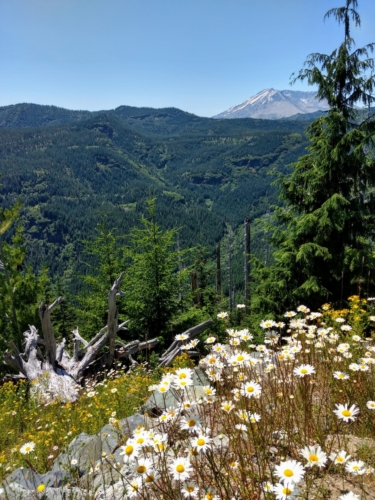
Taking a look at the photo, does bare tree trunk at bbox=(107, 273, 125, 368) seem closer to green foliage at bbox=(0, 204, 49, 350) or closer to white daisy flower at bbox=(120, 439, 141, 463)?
green foliage at bbox=(0, 204, 49, 350)

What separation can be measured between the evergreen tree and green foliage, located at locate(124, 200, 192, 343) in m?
3.08

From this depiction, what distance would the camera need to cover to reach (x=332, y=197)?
8930mm

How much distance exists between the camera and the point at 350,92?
962 centimetres

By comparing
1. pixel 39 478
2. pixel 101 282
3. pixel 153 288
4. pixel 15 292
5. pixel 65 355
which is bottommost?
pixel 65 355

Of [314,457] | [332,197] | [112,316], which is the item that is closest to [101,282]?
[112,316]

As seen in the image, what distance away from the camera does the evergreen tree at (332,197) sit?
8.97m

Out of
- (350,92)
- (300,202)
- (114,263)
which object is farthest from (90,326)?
(350,92)

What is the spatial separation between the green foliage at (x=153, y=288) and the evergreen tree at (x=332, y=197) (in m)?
3.08

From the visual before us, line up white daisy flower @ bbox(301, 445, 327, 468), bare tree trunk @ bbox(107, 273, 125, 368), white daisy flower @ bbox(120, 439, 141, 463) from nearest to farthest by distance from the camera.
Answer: white daisy flower @ bbox(301, 445, 327, 468), white daisy flower @ bbox(120, 439, 141, 463), bare tree trunk @ bbox(107, 273, 125, 368)

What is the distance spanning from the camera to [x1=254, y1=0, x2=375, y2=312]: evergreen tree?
897 centimetres

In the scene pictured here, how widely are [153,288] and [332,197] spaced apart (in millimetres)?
5799

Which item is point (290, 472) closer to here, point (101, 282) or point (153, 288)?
point (153, 288)

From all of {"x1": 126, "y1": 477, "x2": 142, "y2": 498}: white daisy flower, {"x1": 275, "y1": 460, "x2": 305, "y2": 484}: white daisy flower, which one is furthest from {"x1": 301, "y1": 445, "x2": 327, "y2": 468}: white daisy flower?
{"x1": 126, "y1": 477, "x2": 142, "y2": 498}: white daisy flower

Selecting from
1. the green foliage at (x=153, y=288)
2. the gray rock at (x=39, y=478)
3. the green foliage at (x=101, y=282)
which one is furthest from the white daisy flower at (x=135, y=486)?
the green foliage at (x=101, y=282)
